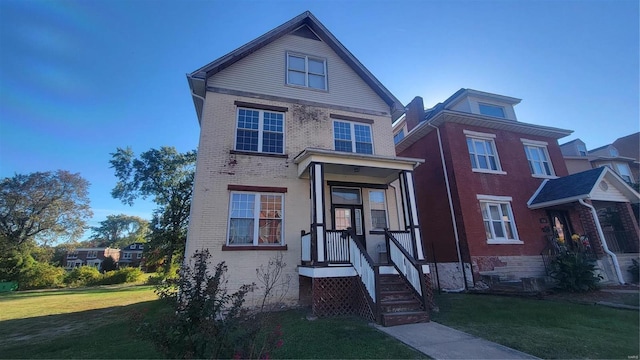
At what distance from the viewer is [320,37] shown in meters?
13.1

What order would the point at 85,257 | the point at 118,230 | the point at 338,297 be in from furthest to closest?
the point at 118,230
the point at 85,257
the point at 338,297

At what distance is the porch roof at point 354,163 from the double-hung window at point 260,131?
123cm

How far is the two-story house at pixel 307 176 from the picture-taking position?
816 cm

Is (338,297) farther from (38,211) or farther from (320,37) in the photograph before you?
(38,211)

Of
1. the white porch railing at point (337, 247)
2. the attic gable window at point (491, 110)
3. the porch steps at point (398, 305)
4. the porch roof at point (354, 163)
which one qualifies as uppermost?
the attic gable window at point (491, 110)

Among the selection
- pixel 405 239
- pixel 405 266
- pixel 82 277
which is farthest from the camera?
pixel 82 277

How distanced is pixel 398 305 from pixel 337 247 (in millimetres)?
2398

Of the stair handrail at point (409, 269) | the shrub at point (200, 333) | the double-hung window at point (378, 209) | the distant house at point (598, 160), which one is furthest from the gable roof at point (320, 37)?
the distant house at point (598, 160)

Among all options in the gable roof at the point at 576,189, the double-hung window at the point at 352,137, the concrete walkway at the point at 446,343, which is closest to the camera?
the concrete walkway at the point at 446,343

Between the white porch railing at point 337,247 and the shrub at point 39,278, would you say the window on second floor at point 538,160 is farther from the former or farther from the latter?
the shrub at point 39,278

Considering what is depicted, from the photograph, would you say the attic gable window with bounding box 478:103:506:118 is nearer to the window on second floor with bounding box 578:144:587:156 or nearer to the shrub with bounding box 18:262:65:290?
the window on second floor with bounding box 578:144:587:156

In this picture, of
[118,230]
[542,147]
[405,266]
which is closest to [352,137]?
[405,266]

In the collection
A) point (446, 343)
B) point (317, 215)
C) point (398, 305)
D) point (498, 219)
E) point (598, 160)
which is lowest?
point (446, 343)

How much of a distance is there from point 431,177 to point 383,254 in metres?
5.99
